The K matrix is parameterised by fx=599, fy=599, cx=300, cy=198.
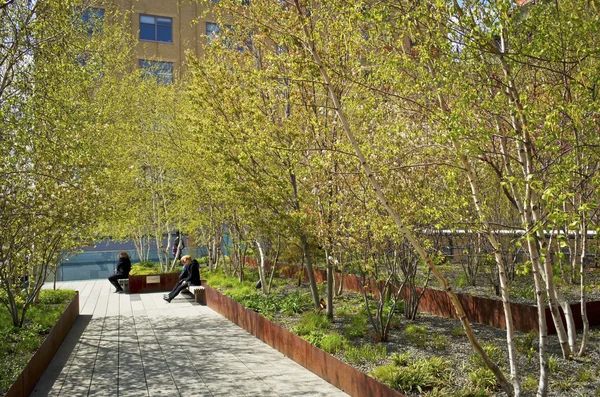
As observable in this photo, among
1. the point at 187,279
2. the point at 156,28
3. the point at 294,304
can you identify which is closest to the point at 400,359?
the point at 294,304

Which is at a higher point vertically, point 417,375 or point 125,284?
point 125,284

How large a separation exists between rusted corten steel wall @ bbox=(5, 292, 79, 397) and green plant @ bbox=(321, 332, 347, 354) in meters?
4.44

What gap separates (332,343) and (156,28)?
118ft

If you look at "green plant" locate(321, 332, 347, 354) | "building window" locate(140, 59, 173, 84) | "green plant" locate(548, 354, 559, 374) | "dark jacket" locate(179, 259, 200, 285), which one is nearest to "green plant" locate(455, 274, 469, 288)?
"green plant" locate(321, 332, 347, 354)

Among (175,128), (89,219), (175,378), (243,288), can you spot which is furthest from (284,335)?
(175,128)

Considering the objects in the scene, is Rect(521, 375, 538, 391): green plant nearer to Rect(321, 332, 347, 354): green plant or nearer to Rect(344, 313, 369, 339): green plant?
Rect(321, 332, 347, 354): green plant

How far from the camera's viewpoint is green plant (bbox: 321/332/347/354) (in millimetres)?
9602

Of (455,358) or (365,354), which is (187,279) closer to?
(365,354)

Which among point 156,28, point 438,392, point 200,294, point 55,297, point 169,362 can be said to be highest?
point 156,28

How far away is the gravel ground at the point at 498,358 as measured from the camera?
7.33 metres

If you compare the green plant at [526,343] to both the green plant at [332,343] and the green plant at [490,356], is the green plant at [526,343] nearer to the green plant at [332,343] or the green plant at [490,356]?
the green plant at [490,356]

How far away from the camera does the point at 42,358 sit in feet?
32.4

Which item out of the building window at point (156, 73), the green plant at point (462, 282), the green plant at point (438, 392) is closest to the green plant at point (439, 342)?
the green plant at point (438, 392)

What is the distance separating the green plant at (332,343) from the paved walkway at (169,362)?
482mm
